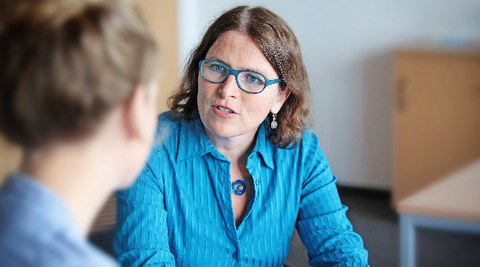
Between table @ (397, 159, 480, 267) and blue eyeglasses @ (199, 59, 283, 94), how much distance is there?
16.4 inches

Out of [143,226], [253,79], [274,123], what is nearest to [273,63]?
[253,79]

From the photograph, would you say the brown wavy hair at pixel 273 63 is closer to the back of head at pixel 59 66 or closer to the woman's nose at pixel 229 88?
the woman's nose at pixel 229 88

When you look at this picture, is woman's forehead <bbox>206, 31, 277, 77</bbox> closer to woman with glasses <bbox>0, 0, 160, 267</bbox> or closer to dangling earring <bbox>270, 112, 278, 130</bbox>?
dangling earring <bbox>270, 112, 278, 130</bbox>

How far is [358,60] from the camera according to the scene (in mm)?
3221

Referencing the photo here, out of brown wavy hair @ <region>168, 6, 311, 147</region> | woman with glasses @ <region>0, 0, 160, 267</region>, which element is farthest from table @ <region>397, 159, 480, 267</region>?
woman with glasses @ <region>0, 0, 160, 267</region>

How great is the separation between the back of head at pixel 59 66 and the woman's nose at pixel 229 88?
0.70 m

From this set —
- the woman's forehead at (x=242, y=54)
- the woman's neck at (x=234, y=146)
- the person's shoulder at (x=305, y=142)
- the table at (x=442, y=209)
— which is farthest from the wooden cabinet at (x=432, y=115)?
the woman's forehead at (x=242, y=54)

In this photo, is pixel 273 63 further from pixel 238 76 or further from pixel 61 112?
pixel 61 112

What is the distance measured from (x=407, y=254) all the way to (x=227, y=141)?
0.54 m

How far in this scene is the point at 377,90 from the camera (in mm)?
3215

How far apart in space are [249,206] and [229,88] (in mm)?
260

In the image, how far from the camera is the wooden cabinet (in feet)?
9.68

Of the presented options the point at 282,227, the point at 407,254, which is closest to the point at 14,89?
the point at 282,227

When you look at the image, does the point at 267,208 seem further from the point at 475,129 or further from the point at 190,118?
the point at 475,129
